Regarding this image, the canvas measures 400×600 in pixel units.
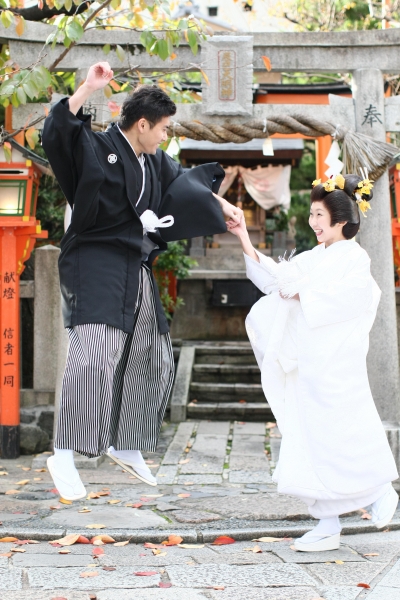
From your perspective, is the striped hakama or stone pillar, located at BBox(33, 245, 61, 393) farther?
stone pillar, located at BBox(33, 245, 61, 393)

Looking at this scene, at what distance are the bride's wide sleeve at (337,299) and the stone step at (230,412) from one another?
18.4ft

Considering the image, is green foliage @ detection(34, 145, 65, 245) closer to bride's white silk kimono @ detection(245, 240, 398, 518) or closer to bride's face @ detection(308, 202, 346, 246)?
bride's face @ detection(308, 202, 346, 246)

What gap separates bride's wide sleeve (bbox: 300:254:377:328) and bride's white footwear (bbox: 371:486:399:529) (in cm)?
101

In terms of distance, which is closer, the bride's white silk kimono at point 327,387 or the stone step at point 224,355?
the bride's white silk kimono at point 327,387

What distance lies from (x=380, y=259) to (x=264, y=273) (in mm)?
2426

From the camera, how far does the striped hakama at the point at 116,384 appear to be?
3.92 m

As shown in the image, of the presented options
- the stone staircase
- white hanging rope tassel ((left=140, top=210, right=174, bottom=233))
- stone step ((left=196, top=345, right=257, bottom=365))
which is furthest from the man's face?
stone step ((left=196, top=345, right=257, bottom=365))

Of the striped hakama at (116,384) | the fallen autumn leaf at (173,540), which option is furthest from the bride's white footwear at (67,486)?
the fallen autumn leaf at (173,540)

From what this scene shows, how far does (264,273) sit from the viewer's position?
428cm

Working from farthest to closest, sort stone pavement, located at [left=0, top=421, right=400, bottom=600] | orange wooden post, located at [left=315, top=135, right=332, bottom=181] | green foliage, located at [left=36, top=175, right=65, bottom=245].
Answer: orange wooden post, located at [left=315, top=135, right=332, bottom=181], green foliage, located at [left=36, top=175, right=65, bottom=245], stone pavement, located at [left=0, top=421, right=400, bottom=600]

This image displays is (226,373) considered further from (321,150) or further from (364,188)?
(321,150)

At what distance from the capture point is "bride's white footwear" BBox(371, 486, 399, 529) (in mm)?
3949

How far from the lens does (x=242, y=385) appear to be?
10.1m

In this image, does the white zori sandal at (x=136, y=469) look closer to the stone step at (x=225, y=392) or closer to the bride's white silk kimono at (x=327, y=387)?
the bride's white silk kimono at (x=327, y=387)
